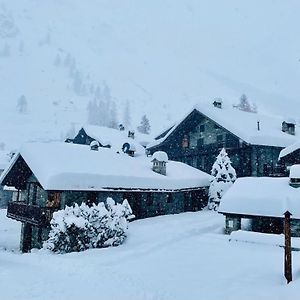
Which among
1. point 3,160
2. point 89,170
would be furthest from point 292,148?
point 3,160

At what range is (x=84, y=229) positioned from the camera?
18.2 m

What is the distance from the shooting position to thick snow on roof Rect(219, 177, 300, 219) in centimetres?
1928

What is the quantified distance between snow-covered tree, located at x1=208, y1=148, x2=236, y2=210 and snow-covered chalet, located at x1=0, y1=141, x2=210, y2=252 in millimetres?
1232

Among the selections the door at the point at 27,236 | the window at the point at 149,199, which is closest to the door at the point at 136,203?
the window at the point at 149,199

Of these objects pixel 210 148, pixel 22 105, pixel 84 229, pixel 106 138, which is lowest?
pixel 84 229

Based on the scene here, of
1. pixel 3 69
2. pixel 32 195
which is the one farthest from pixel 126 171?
pixel 3 69

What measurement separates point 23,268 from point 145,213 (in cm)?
1278

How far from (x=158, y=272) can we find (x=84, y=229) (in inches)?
235

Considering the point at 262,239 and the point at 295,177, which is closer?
the point at 262,239

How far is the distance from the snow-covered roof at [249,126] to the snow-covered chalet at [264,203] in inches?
418

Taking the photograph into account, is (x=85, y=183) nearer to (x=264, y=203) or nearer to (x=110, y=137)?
(x=264, y=203)

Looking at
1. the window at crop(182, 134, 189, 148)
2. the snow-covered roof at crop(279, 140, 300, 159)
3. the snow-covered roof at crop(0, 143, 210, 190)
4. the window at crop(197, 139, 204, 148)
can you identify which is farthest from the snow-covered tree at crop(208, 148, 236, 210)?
the window at crop(182, 134, 189, 148)

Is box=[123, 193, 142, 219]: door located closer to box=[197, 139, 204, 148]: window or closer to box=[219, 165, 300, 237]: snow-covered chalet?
box=[219, 165, 300, 237]: snow-covered chalet

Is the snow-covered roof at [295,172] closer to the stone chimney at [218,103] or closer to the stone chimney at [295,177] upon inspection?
the stone chimney at [295,177]
